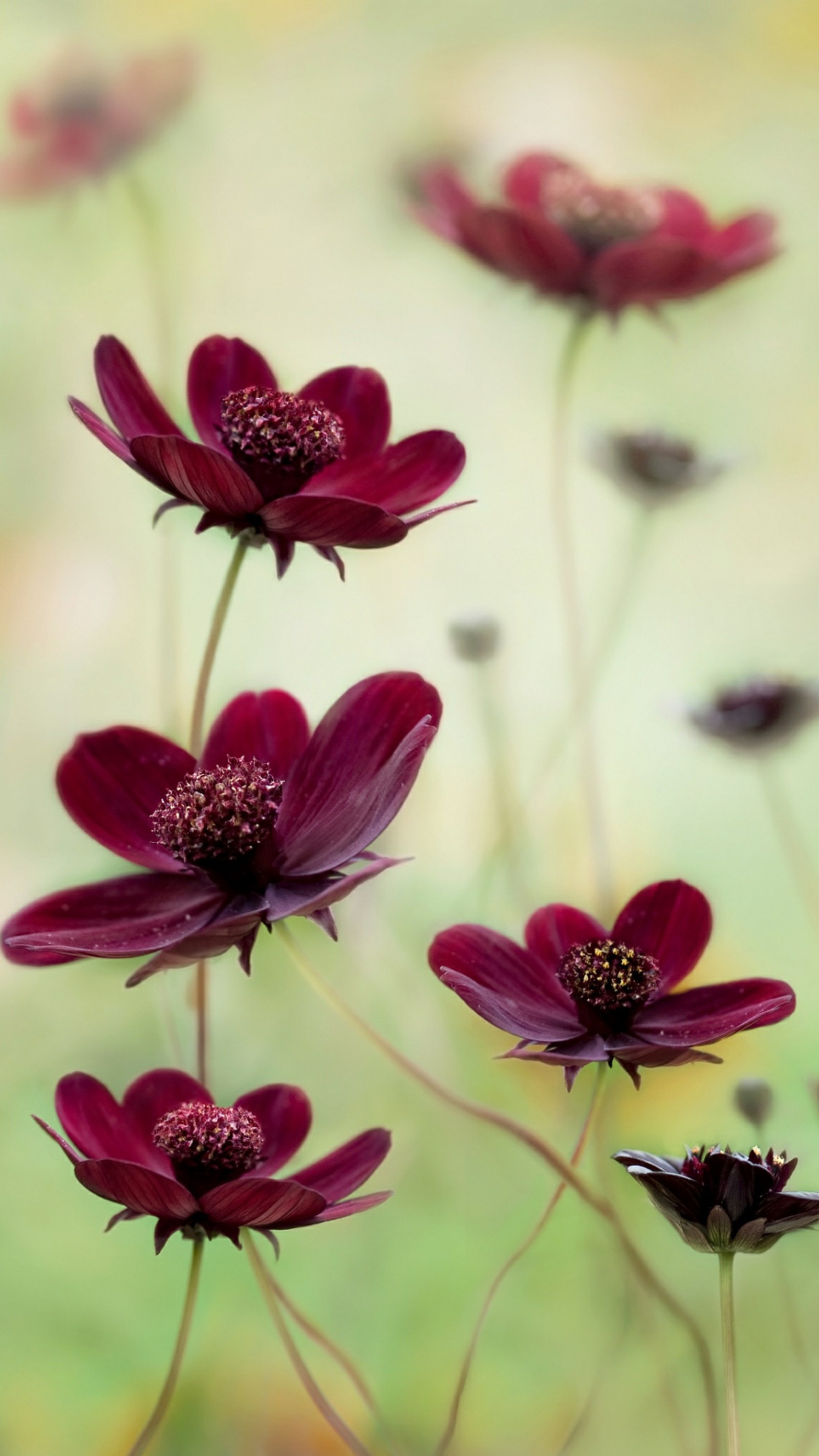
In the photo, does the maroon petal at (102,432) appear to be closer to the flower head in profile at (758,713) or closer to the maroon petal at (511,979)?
the maroon petal at (511,979)

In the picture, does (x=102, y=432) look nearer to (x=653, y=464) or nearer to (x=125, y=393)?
(x=125, y=393)

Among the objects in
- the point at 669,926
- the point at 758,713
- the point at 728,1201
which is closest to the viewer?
the point at 728,1201

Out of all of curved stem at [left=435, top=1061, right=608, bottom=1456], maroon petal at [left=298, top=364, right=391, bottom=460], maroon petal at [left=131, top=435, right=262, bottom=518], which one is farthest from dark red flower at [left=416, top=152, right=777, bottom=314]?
curved stem at [left=435, top=1061, right=608, bottom=1456]

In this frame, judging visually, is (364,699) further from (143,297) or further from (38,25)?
(38,25)

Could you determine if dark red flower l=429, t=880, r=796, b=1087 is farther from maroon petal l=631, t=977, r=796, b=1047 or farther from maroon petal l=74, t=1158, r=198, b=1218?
maroon petal l=74, t=1158, r=198, b=1218

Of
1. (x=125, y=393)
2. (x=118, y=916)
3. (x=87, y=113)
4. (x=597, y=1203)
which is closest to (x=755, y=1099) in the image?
(x=597, y=1203)

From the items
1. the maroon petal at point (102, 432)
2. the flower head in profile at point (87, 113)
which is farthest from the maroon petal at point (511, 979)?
the flower head in profile at point (87, 113)

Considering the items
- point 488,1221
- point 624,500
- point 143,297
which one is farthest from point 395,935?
point 143,297
